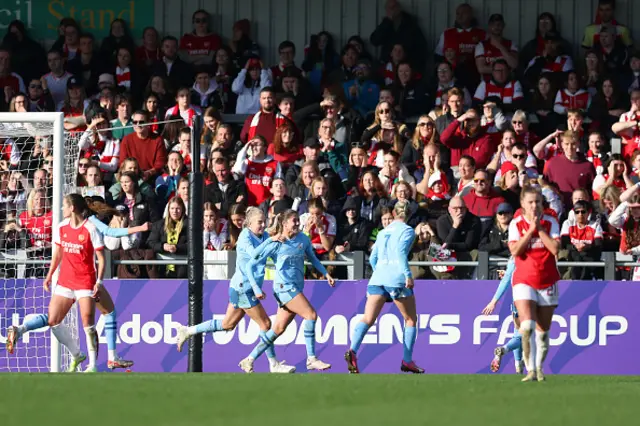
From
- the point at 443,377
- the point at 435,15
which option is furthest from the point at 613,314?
the point at 435,15

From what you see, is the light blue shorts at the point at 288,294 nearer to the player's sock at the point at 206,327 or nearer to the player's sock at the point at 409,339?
the player's sock at the point at 206,327

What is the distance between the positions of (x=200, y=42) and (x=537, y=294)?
1041 centimetres

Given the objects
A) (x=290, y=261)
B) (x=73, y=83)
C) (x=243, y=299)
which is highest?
(x=73, y=83)

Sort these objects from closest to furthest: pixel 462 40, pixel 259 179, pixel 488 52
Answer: pixel 259 179 < pixel 488 52 < pixel 462 40

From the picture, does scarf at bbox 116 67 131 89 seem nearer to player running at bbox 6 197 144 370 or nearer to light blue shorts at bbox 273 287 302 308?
player running at bbox 6 197 144 370

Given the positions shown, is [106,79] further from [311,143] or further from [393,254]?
[393,254]

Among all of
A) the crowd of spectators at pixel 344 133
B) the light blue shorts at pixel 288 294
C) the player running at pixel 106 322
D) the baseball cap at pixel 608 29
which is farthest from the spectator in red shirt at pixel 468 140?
the player running at pixel 106 322

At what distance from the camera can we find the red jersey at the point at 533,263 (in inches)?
467

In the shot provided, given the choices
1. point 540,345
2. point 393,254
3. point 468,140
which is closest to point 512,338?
point 393,254

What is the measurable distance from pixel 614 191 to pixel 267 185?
426cm

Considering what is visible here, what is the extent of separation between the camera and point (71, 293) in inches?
572

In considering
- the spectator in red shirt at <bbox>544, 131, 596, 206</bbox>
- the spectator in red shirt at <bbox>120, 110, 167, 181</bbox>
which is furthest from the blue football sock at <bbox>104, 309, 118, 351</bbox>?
the spectator in red shirt at <bbox>544, 131, 596, 206</bbox>

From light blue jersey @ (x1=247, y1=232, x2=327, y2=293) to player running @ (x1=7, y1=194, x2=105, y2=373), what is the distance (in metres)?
1.62

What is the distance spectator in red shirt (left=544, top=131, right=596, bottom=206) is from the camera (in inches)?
672
